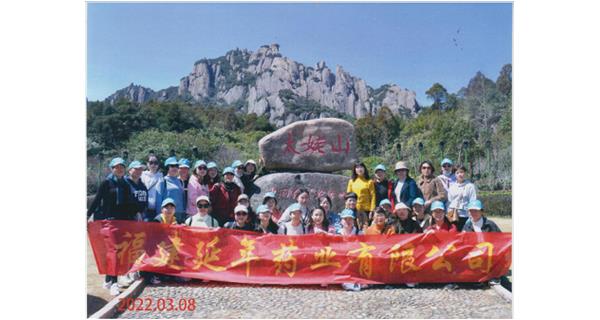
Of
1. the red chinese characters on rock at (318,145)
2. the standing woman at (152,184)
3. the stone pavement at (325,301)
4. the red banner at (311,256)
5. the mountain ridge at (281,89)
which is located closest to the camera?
the stone pavement at (325,301)

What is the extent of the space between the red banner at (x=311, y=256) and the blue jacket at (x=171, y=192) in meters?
0.68

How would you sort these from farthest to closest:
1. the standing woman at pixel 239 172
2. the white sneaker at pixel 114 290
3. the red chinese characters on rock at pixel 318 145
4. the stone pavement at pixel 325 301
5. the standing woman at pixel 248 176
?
the red chinese characters on rock at pixel 318 145
the standing woman at pixel 248 176
the standing woman at pixel 239 172
the white sneaker at pixel 114 290
the stone pavement at pixel 325 301

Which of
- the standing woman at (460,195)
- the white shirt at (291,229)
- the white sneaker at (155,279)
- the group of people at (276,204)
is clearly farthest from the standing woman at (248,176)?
the standing woman at (460,195)

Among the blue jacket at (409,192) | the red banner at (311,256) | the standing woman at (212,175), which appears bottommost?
the red banner at (311,256)

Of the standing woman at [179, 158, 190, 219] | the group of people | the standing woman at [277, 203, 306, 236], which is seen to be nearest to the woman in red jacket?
the group of people

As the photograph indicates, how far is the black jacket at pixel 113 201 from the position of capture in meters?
6.03

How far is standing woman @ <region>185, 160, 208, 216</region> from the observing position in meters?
6.70

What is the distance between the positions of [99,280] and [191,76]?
3714cm

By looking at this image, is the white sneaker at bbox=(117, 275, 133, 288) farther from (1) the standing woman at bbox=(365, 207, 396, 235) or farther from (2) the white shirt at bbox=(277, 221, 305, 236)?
(1) the standing woman at bbox=(365, 207, 396, 235)

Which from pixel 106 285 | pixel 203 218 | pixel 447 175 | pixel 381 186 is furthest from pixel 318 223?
pixel 106 285

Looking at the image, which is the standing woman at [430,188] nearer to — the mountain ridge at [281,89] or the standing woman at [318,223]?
the standing woman at [318,223]

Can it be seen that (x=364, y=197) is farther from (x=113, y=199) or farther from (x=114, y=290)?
(x=114, y=290)

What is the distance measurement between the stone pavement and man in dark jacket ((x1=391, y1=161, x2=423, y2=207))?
1.16 meters

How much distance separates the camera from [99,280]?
618 centimetres
